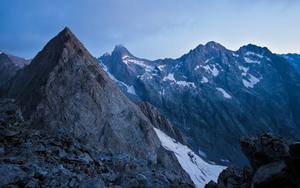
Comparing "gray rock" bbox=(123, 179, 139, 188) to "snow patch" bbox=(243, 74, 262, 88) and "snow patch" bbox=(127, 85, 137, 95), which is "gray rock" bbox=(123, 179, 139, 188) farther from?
"snow patch" bbox=(243, 74, 262, 88)

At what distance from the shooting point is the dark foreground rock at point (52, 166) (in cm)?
709

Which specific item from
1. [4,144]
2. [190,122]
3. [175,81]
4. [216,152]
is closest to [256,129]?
[216,152]

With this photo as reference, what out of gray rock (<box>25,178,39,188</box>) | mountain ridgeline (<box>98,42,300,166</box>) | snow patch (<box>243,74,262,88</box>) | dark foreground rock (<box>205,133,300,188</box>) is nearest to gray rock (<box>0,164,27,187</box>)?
gray rock (<box>25,178,39,188</box>)

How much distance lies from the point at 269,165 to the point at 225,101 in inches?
6371

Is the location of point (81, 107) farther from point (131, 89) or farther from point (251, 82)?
point (251, 82)

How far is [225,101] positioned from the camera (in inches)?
5960

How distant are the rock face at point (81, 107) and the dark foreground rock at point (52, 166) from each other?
11062 millimetres

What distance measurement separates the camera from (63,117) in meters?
26.0

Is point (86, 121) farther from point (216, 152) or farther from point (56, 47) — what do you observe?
point (216, 152)

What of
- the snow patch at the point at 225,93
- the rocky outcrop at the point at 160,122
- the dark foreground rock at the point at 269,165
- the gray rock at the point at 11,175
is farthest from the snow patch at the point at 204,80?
the gray rock at the point at 11,175

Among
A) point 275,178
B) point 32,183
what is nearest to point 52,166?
point 32,183

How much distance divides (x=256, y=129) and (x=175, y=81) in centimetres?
9723

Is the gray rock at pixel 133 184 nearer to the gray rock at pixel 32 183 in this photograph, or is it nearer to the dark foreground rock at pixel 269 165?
the gray rock at pixel 32 183

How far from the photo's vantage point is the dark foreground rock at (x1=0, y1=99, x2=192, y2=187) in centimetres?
709
